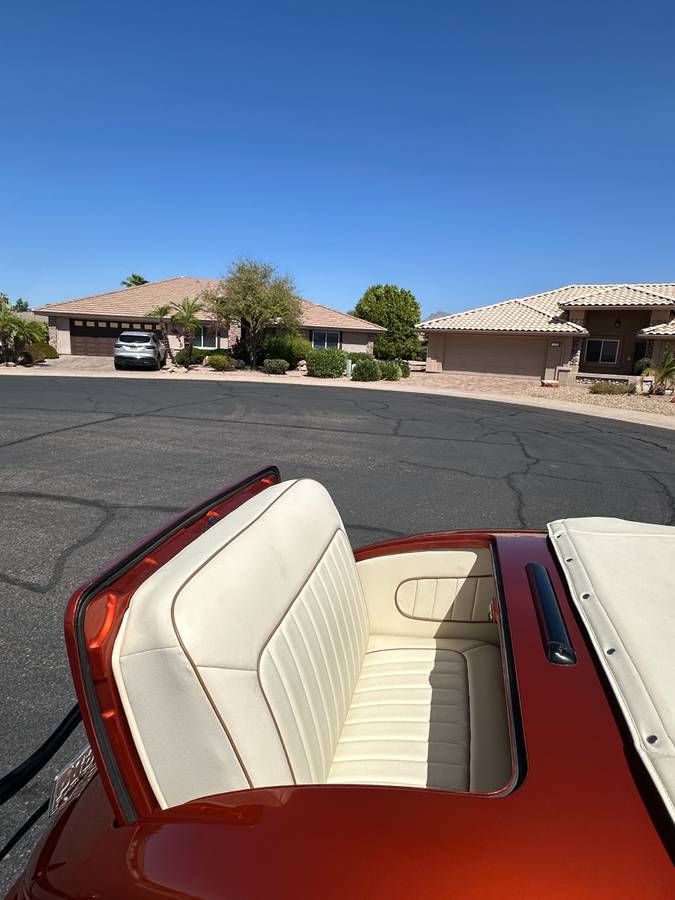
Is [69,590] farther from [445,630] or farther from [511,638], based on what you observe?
[511,638]

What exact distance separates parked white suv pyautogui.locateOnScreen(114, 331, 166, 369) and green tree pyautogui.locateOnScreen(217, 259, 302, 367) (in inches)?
169

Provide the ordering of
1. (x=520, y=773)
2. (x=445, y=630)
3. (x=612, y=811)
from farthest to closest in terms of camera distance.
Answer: (x=445, y=630), (x=520, y=773), (x=612, y=811)

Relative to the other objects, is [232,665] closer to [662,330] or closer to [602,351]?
[662,330]

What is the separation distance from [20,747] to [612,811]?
2.57 m

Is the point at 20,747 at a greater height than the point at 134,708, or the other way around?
the point at 134,708

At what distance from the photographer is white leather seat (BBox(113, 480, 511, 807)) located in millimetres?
1366

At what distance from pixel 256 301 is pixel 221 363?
12.6 ft

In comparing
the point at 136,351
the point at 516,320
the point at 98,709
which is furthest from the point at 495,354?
the point at 98,709

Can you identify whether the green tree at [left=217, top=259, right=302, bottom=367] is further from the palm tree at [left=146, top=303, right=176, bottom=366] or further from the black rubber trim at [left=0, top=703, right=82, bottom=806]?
the black rubber trim at [left=0, top=703, right=82, bottom=806]

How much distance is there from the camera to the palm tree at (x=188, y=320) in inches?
1287

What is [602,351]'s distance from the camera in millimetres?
33250

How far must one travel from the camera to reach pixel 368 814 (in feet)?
3.76

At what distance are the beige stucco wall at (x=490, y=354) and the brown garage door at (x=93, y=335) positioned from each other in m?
18.6

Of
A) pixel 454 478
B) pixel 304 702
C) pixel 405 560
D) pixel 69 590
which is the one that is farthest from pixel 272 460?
pixel 304 702
